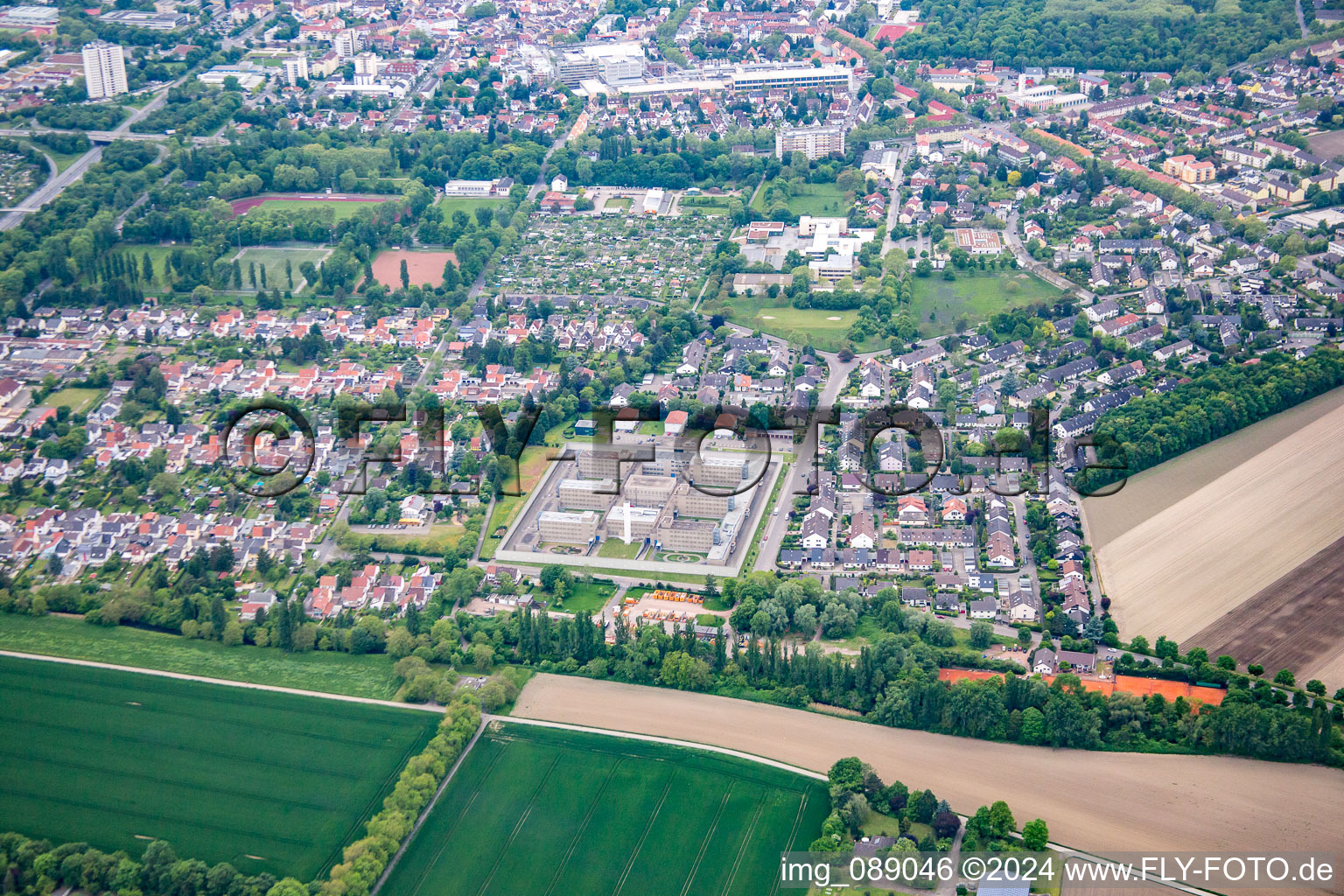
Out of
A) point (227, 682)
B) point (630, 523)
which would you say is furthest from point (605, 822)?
point (630, 523)

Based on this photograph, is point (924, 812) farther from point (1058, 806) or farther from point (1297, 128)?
point (1297, 128)

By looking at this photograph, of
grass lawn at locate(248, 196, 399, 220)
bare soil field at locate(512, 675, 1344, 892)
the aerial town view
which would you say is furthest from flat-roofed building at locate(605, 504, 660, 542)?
grass lawn at locate(248, 196, 399, 220)

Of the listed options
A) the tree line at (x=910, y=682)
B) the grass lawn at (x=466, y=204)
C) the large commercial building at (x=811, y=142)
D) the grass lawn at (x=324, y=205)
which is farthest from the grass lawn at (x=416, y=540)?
the large commercial building at (x=811, y=142)

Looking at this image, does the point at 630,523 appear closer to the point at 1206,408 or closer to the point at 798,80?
the point at 1206,408

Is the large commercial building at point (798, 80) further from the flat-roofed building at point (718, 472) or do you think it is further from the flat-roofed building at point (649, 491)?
Answer: the flat-roofed building at point (649, 491)

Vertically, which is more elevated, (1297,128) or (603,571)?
(1297,128)

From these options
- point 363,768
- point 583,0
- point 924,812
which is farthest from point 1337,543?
point 583,0
